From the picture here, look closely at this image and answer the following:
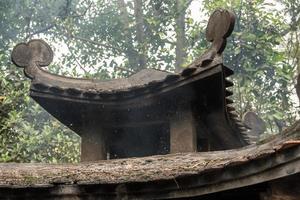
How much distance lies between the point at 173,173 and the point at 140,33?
18082 millimetres

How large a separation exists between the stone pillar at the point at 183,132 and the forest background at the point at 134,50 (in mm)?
3628

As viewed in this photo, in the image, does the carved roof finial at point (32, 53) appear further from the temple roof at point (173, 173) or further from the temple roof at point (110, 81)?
the temple roof at point (173, 173)

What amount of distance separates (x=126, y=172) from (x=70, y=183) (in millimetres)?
605

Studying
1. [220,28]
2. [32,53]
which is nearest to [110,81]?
[32,53]

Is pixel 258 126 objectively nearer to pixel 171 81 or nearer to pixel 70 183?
pixel 171 81

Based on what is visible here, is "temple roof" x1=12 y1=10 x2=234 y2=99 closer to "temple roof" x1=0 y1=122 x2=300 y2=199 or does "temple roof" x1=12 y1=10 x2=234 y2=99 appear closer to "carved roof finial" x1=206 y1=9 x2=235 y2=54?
"carved roof finial" x1=206 y1=9 x2=235 y2=54

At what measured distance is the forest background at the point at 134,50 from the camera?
13125mm

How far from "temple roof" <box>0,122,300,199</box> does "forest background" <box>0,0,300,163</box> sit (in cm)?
574

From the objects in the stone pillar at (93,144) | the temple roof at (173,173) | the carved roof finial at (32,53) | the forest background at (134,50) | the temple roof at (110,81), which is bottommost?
the temple roof at (173,173)

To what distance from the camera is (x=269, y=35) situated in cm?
1630

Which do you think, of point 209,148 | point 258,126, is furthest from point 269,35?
point 209,148

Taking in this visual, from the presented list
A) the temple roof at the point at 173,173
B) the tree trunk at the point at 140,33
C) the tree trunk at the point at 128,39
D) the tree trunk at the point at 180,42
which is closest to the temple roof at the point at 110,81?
the temple roof at the point at 173,173

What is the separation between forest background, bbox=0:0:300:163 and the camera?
13.1 meters

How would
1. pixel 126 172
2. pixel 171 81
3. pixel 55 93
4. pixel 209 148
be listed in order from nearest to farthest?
pixel 126 172 → pixel 171 81 → pixel 55 93 → pixel 209 148
